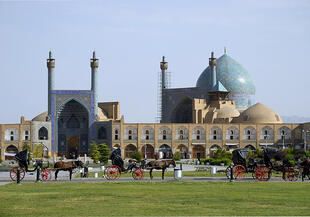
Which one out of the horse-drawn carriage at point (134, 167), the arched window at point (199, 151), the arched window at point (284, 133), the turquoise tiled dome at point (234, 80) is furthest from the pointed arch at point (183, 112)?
the horse-drawn carriage at point (134, 167)

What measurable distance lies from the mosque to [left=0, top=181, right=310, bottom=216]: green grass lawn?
5476 cm

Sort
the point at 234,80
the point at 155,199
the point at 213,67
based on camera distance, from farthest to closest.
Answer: the point at 234,80 → the point at 213,67 → the point at 155,199

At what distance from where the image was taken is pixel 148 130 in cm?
8300

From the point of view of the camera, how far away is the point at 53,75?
8412 cm

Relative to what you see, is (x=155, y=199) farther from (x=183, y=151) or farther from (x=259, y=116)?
(x=259, y=116)

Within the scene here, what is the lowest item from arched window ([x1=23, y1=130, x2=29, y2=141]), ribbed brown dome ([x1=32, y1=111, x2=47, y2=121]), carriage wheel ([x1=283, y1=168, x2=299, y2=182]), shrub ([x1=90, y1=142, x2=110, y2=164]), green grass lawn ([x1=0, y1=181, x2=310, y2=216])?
green grass lawn ([x1=0, y1=181, x2=310, y2=216])

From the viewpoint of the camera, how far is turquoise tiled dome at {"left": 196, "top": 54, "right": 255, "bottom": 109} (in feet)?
312

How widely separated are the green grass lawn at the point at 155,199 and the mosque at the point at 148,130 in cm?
5476

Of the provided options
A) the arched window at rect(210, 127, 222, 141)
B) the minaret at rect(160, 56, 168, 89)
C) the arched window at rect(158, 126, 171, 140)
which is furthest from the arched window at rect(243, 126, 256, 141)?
the minaret at rect(160, 56, 168, 89)

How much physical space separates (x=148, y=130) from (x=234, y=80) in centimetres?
1874

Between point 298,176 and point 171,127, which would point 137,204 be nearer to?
point 298,176

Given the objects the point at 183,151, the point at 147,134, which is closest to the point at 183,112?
the point at 183,151

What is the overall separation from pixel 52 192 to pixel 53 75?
2435 inches

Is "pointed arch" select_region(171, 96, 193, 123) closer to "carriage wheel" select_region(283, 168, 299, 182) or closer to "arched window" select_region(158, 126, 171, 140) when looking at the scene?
"arched window" select_region(158, 126, 171, 140)
